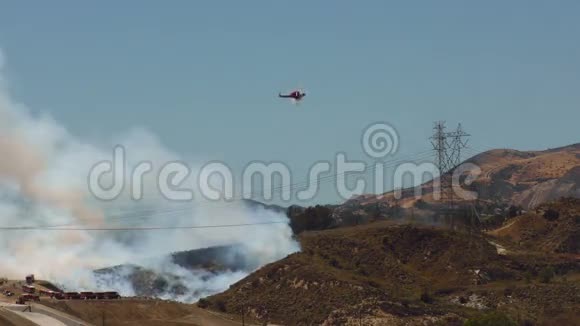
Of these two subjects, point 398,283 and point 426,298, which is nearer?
point 426,298

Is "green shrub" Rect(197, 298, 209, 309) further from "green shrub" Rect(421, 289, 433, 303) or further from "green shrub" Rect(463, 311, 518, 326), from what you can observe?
"green shrub" Rect(463, 311, 518, 326)

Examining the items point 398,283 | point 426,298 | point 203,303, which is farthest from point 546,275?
point 203,303

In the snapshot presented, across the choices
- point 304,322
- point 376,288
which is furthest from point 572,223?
point 304,322

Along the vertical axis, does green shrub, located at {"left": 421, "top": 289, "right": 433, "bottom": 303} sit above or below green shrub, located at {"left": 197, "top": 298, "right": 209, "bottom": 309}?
above

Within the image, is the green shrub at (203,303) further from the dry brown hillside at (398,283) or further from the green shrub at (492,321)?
the green shrub at (492,321)

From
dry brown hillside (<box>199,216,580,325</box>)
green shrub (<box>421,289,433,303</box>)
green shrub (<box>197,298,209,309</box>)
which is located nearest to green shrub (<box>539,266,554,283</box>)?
dry brown hillside (<box>199,216,580,325</box>)

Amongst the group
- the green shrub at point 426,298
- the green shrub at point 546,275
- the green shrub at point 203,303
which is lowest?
the green shrub at point 203,303

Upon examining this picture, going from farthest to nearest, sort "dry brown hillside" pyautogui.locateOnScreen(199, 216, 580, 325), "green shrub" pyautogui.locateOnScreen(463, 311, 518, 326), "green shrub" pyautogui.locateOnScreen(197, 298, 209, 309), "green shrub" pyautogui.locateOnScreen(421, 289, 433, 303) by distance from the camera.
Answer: "green shrub" pyautogui.locateOnScreen(197, 298, 209, 309), "green shrub" pyautogui.locateOnScreen(421, 289, 433, 303), "dry brown hillside" pyautogui.locateOnScreen(199, 216, 580, 325), "green shrub" pyautogui.locateOnScreen(463, 311, 518, 326)

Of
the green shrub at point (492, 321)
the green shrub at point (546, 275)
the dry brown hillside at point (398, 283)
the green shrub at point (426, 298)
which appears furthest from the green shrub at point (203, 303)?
the green shrub at point (546, 275)

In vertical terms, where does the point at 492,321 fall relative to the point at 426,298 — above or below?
below

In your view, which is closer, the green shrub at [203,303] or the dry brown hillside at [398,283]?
the dry brown hillside at [398,283]

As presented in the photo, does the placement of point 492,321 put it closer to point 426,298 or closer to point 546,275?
point 426,298

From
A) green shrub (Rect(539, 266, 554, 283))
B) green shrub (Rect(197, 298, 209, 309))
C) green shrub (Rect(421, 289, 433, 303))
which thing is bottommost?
green shrub (Rect(197, 298, 209, 309))

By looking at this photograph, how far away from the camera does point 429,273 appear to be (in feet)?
580
